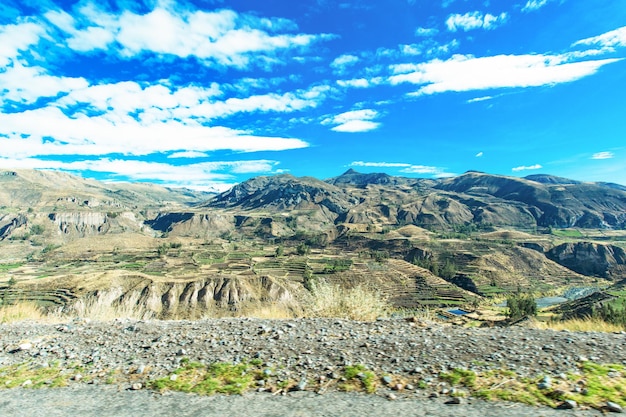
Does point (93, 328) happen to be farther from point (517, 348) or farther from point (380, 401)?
point (517, 348)

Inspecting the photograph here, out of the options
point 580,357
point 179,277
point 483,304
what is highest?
point 580,357

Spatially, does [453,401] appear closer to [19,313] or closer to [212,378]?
[212,378]

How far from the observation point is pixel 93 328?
10273 mm

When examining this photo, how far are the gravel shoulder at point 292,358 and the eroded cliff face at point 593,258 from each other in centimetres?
18752

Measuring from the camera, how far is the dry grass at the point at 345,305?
509 inches

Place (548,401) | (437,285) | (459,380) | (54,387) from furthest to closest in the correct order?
(437,285)
(54,387)
(459,380)
(548,401)

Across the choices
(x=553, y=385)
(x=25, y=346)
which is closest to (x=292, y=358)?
(x=553, y=385)

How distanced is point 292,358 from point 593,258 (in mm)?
199572

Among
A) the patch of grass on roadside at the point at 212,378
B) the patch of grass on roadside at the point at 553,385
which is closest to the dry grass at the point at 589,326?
the patch of grass on roadside at the point at 553,385

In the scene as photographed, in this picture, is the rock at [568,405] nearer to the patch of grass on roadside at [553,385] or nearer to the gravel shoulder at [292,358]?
the patch of grass on roadside at [553,385]

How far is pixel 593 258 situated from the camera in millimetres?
156625

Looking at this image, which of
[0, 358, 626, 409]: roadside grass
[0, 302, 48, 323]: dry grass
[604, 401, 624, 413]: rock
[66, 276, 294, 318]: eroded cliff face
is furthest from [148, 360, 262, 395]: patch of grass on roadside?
[66, 276, 294, 318]: eroded cliff face

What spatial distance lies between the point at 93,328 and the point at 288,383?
734 centimetres

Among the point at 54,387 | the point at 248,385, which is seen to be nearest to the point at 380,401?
the point at 248,385
